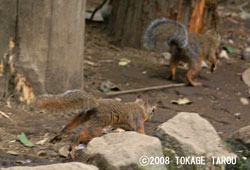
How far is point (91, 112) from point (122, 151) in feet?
3.30

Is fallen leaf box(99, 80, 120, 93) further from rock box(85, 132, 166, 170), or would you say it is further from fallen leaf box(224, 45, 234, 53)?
fallen leaf box(224, 45, 234, 53)

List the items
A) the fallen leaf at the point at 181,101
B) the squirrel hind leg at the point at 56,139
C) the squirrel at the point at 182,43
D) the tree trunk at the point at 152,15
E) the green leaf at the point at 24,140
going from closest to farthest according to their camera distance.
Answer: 1. the green leaf at the point at 24,140
2. the squirrel hind leg at the point at 56,139
3. the fallen leaf at the point at 181,101
4. the squirrel at the point at 182,43
5. the tree trunk at the point at 152,15

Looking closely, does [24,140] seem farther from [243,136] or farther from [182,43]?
[182,43]

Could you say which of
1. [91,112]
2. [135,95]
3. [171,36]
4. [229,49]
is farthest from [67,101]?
[229,49]

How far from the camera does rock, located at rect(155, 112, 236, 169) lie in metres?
3.92

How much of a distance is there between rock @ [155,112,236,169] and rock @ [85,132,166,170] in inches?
13.6

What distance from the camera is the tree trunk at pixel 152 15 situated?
27.0ft

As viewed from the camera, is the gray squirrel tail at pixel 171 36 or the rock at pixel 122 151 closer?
the rock at pixel 122 151

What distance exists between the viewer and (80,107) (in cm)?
422

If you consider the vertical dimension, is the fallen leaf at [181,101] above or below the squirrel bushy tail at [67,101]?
below

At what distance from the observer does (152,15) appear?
8320 millimetres

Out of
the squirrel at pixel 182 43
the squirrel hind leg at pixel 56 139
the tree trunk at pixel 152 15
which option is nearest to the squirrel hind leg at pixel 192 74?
the squirrel at pixel 182 43

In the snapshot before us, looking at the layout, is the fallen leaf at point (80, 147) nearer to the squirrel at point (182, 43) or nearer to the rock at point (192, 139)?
the rock at point (192, 139)

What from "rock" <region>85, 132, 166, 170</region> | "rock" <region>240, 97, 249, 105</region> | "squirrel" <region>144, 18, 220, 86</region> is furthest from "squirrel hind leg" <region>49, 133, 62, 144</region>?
"rock" <region>240, 97, 249, 105</region>
